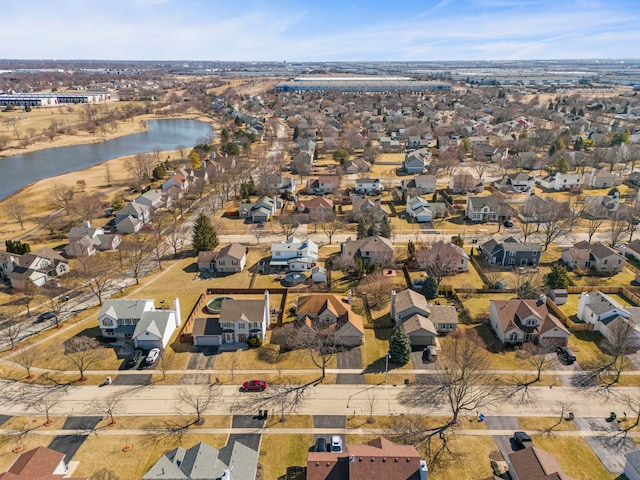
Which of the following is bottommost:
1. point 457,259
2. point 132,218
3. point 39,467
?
point 39,467

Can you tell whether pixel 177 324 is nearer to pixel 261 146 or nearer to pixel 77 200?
pixel 77 200

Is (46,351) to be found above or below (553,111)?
below

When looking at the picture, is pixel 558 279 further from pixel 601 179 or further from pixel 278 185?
pixel 278 185

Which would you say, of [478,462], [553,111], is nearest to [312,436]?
[478,462]

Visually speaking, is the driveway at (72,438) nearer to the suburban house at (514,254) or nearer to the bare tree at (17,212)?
the suburban house at (514,254)

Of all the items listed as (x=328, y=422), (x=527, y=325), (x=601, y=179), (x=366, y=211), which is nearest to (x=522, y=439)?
(x=328, y=422)

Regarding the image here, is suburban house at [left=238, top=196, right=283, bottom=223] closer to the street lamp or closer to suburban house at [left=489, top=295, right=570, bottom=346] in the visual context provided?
the street lamp

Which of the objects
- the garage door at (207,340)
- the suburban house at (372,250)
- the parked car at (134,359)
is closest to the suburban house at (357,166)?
the suburban house at (372,250)
